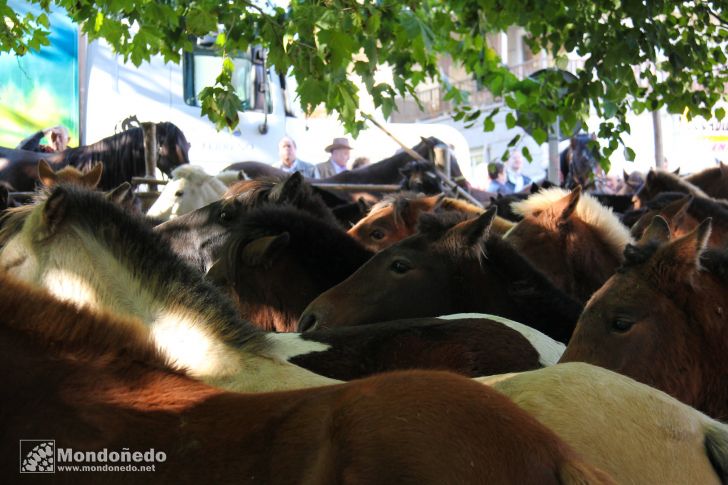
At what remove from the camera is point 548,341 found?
137 inches

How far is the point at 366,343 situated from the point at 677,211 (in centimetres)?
317

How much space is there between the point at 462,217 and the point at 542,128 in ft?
7.89

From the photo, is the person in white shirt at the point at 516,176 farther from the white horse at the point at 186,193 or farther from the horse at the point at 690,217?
the horse at the point at 690,217

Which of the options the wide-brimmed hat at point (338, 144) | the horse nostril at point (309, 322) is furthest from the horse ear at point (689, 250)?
the wide-brimmed hat at point (338, 144)

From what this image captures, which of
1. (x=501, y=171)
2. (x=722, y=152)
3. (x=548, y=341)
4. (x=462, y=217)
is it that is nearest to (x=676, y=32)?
(x=462, y=217)

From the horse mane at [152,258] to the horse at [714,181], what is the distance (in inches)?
308

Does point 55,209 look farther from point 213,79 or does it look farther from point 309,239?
point 213,79

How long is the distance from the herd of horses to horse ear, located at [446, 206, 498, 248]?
0.01m

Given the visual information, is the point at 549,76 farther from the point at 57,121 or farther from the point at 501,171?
the point at 57,121

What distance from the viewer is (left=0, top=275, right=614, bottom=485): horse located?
161 cm

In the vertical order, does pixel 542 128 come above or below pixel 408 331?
above

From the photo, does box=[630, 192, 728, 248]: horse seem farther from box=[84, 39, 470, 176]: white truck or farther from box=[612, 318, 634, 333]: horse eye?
box=[84, 39, 470, 176]: white truck

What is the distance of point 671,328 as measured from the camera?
3.15 m

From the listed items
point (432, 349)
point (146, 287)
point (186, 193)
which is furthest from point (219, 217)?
point (146, 287)
